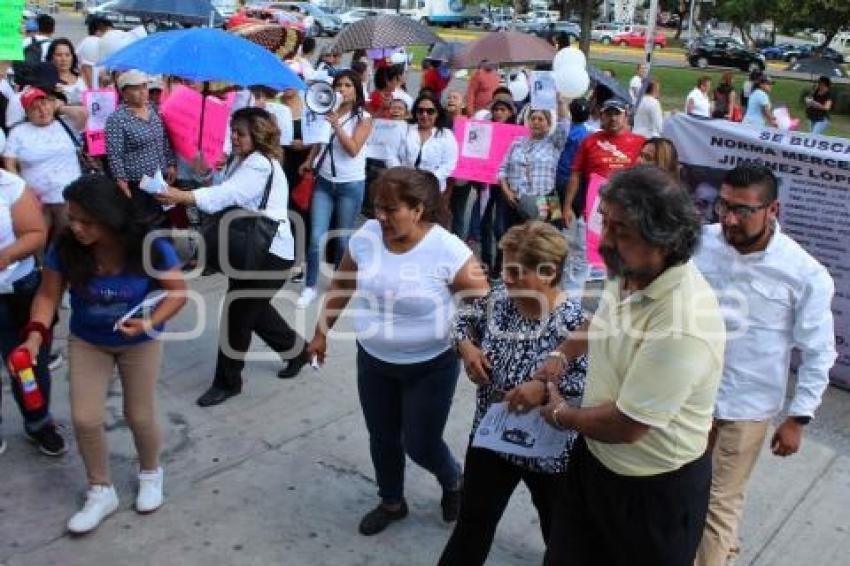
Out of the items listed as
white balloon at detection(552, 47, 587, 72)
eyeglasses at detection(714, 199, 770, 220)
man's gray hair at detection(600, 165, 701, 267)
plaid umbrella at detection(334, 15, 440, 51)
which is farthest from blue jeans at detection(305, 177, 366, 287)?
man's gray hair at detection(600, 165, 701, 267)

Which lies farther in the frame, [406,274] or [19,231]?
[19,231]

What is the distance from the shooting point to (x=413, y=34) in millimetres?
9688

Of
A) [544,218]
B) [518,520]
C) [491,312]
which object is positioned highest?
[491,312]

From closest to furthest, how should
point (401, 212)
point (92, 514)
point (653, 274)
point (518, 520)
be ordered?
1. point (653, 274)
2. point (401, 212)
3. point (92, 514)
4. point (518, 520)

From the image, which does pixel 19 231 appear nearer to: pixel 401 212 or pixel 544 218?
pixel 401 212

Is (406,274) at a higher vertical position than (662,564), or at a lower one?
higher

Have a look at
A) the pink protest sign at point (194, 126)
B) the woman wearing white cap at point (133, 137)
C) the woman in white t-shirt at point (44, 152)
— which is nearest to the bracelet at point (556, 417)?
the woman in white t-shirt at point (44, 152)

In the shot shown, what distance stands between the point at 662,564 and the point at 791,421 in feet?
2.96

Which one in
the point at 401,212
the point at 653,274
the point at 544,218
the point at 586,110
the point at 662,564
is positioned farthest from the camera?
the point at 586,110

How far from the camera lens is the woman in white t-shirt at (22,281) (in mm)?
3844

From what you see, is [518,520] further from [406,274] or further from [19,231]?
[19,231]

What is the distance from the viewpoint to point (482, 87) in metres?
11.0

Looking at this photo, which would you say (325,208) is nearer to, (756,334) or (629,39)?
(756,334)

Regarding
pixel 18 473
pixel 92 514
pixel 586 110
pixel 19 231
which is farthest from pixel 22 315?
pixel 586 110
